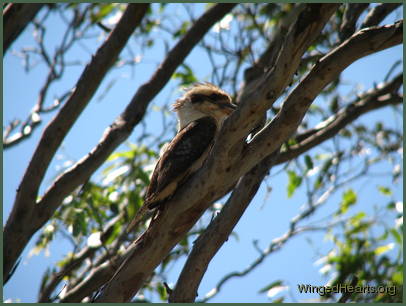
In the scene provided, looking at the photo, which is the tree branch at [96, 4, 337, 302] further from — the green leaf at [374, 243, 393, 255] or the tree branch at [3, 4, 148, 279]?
the green leaf at [374, 243, 393, 255]

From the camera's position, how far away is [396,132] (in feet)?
21.4

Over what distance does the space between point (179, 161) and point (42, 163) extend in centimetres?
119

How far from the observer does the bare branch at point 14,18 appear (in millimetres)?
4320

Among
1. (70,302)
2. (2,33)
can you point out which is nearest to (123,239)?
(70,302)

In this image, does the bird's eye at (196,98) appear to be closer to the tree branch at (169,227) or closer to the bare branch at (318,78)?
the tree branch at (169,227)

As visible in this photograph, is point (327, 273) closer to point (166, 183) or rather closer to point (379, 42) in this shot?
point (166, 183)

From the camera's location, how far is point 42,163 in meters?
4.06

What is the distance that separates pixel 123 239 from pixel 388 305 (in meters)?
2.26

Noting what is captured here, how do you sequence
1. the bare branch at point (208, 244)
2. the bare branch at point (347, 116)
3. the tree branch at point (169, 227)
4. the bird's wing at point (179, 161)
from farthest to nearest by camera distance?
1. the bare branch at point (347, 116)
2. the bird's wing at point (179, 161)
3. the bare branch at point (208, 244)
4. the tree branch at point (169, 227)

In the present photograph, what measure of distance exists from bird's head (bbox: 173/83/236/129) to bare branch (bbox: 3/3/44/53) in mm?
1394

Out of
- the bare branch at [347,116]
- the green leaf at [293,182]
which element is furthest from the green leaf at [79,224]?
the green leaf at [293,182]

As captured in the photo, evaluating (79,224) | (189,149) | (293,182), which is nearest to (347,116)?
(293,182)

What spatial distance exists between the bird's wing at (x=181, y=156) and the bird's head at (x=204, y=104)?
17.4 inches

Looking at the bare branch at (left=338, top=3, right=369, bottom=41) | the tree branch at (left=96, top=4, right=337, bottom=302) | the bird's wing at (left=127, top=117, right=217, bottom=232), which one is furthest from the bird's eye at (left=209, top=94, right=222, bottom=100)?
the tree branch at (left=96, top=4, right=337, bottom=302)
